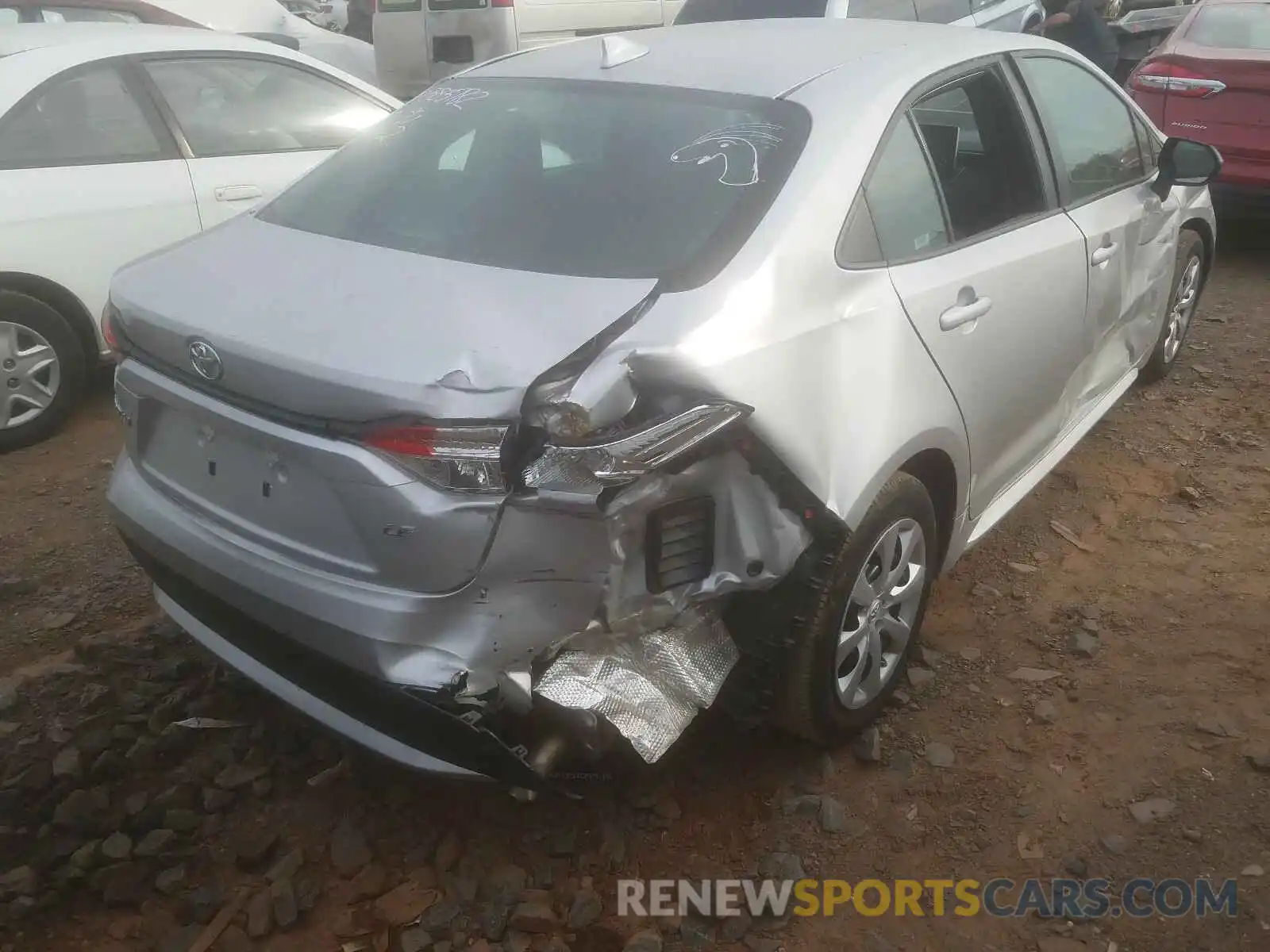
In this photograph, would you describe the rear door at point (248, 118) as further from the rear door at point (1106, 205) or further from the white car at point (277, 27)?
the white car at point (277, 27)

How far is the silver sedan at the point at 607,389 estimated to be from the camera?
194cm

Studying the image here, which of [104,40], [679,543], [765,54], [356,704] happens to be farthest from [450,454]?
[104,40]

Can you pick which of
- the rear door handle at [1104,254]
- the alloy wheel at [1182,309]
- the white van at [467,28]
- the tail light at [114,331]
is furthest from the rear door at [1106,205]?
the white van at [467,28]

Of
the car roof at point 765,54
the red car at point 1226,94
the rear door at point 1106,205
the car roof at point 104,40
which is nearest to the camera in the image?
the car roof at point 765,54

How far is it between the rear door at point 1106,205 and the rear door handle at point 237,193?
10.7 ft

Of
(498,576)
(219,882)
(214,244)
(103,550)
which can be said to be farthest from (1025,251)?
(103,550)

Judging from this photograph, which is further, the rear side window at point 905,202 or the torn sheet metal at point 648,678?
the rear side window at point 905,202

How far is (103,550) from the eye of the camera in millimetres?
3723

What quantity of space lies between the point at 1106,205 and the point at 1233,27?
4.11 metres

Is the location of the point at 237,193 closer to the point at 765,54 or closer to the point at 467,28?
the point at 765,54

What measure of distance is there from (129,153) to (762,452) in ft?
12.2

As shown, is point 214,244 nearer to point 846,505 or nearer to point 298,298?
point 298,298

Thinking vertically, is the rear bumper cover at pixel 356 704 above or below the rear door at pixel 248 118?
below

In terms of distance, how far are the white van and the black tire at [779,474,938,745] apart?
6.71 metres
